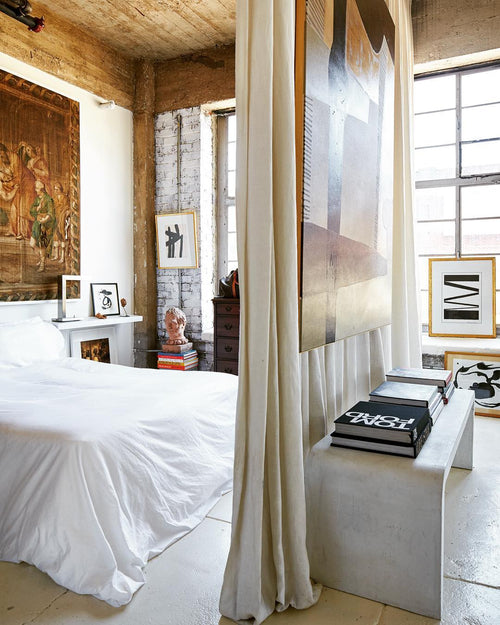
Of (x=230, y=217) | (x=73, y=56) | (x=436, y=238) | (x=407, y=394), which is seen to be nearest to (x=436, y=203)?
(x=436, y=238)

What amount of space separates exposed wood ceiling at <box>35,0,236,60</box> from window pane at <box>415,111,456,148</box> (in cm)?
203

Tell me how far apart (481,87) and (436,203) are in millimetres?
1071

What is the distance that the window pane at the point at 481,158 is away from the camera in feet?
14.3

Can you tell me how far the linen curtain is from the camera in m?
1.56

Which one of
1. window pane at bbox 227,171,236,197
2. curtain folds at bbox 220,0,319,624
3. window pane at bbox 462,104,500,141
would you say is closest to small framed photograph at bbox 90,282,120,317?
window pane at bbox 227,171,236,197

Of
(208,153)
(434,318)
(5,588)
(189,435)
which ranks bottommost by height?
(5,588)

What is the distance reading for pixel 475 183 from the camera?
443 centimetres

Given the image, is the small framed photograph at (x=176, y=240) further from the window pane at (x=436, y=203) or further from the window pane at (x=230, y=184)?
the window pane at (x=436, y=203)

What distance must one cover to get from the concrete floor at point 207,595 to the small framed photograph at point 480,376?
1.83 m

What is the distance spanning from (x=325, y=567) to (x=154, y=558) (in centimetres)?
70

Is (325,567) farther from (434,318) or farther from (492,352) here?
(434,318)

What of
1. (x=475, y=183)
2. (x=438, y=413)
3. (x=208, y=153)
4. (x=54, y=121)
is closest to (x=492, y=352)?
(x=475, y=183)

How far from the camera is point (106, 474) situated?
194 centimetres

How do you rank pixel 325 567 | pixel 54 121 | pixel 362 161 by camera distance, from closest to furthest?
pixel 325 567 → pixel 362 161 → pixel 54 121
